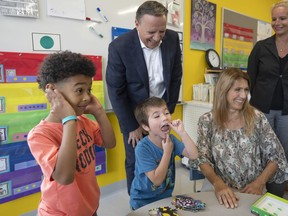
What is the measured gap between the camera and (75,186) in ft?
3.28

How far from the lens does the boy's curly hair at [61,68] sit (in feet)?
3.13

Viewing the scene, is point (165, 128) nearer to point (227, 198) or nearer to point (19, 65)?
point (227, 198)

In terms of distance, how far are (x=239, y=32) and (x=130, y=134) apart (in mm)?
2989

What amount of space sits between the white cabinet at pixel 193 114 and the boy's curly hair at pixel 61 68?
86.6 inches

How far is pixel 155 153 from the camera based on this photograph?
4.17 feet

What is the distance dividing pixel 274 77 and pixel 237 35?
78.7 inches

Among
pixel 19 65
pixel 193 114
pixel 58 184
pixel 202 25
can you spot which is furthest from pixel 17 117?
pixel 202 25

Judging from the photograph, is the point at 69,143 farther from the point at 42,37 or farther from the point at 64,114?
the point at 42,37

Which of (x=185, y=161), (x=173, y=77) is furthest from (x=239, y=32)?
(x=173, y=77)

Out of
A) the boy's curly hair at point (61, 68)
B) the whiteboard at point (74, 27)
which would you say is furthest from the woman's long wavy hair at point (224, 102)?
the whiteboard at point (74, 27)

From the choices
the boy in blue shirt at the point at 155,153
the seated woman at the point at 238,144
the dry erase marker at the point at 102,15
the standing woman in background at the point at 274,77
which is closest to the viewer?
the boy in blue shirt at the point at 155,153

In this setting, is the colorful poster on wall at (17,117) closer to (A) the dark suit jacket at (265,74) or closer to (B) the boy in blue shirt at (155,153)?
(B) the boy in blue shirt at (155,153)

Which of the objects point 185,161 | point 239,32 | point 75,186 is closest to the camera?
point 75,186

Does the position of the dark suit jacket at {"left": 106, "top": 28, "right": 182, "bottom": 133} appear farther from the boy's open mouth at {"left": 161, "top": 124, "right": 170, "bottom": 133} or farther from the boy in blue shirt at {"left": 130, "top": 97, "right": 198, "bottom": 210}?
the boy's open mouth at {"left": 161, "top": 124, "right": 170, "bottom": 133}
